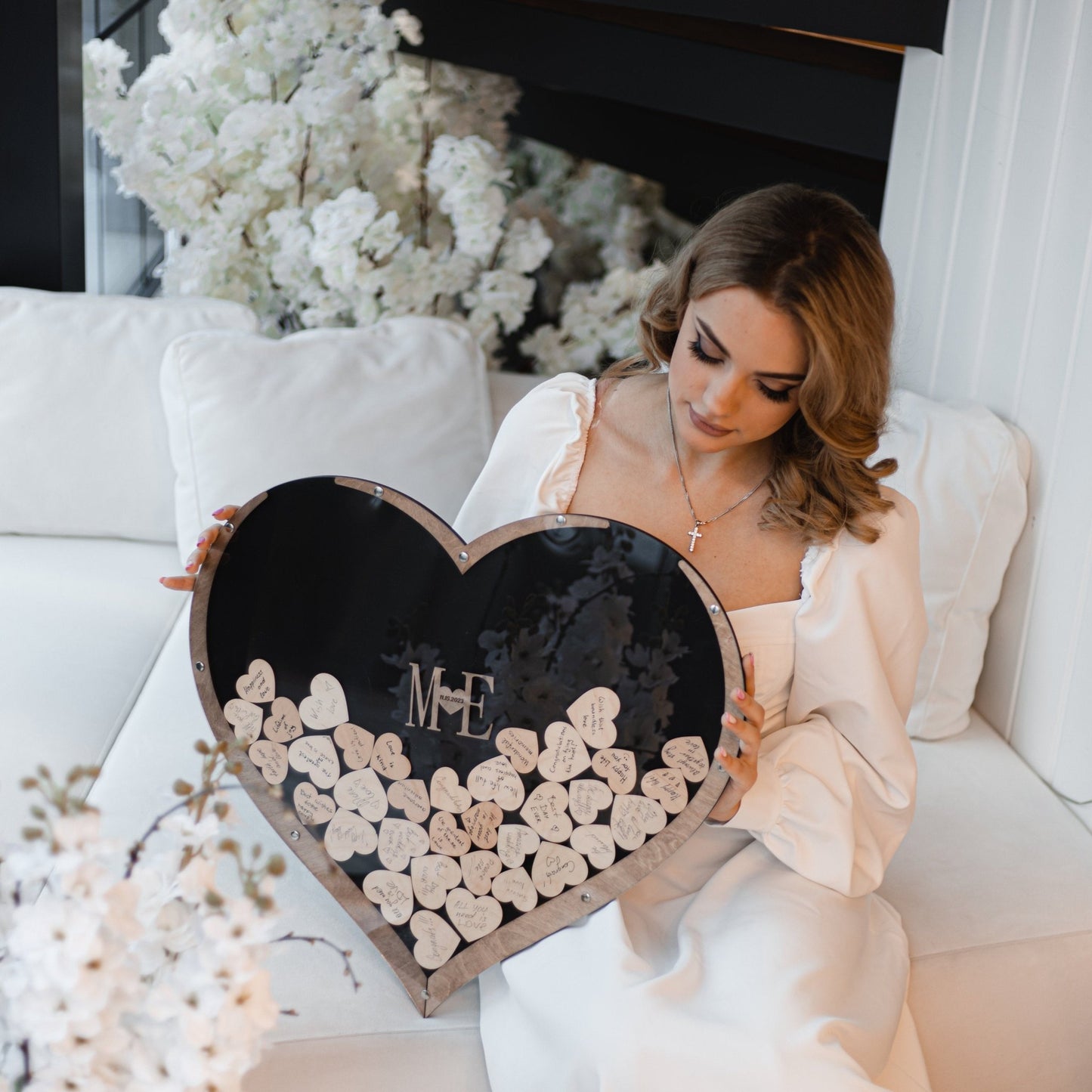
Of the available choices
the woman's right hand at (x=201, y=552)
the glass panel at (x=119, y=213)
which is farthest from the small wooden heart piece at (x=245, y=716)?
the glass panel at (x=119, y=213)

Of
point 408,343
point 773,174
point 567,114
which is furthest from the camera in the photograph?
point 567,114

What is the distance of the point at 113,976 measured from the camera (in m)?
0.67

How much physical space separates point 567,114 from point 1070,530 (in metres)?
1.93

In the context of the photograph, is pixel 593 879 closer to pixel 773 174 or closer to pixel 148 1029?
pixel 148 1029

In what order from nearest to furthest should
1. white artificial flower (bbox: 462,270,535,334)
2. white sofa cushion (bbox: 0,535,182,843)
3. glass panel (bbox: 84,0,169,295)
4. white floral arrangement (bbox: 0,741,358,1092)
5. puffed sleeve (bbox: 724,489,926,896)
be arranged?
white floral arrangement (bbox: 0,741,358,1092) < puffed sleeve (bbox: 724,489,926,896) < white sofa cushion (bbox: 0,535,182,843) < white artificial flower (bbox: 462,270,535,334) < glass panel (bbox: 84,0,169,295)

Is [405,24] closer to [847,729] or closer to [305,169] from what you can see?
[305,169]

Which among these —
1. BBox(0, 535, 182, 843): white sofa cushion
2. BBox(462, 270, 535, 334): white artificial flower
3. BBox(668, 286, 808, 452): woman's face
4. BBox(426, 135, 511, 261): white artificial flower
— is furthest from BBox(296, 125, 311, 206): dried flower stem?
BBox(668, 286, 808, 452): woman's face

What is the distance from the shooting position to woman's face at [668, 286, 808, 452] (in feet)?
4.12

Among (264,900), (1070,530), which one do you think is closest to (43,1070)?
(264,900)

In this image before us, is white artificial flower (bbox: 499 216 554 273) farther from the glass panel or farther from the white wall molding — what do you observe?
the glass panel

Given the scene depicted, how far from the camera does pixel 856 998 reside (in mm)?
1270

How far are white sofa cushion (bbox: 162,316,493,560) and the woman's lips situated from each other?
84 centimetres

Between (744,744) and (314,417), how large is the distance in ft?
3.62

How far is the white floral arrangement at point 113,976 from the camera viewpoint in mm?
661
